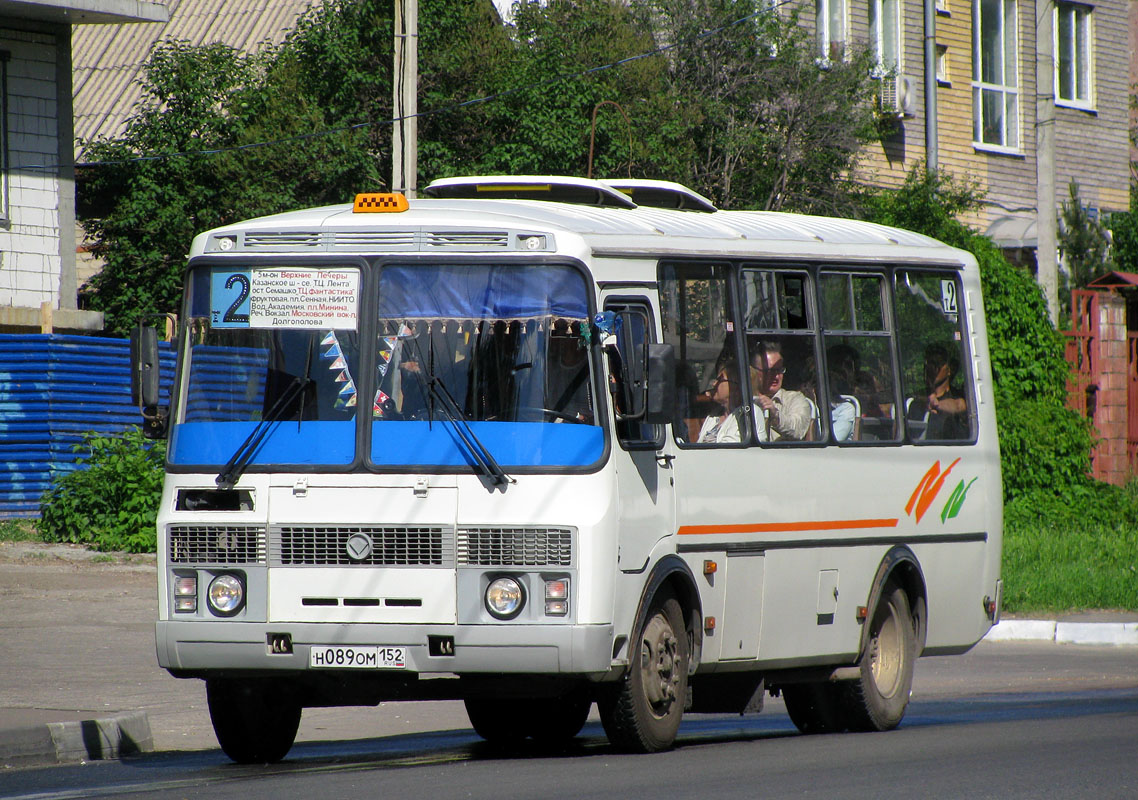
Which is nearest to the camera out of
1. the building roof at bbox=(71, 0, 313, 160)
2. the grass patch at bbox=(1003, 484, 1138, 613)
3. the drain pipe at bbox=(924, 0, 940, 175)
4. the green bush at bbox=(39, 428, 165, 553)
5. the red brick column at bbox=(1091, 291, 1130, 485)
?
the grass patch at bbox=(1003, 484, 1138, 613)

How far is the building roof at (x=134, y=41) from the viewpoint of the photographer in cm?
3656

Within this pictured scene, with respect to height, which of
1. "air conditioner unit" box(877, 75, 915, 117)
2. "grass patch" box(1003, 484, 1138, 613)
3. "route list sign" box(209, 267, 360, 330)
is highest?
"air conditioner unit" box(877, 75, 915, 117)

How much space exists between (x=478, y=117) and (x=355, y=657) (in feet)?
62.5

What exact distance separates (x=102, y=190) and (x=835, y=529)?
897 inches

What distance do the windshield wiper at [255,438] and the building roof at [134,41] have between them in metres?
27.6

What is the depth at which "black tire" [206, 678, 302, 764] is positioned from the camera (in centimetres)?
881

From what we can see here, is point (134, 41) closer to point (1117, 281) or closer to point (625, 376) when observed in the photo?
point (1117, 281)

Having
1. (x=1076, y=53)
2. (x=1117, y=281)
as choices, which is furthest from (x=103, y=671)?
(x=1076, y=53)

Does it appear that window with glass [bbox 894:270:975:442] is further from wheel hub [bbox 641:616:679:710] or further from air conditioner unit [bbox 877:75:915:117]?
air conditioner unit [bbox 877:75:915:117]

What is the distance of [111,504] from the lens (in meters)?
18.7

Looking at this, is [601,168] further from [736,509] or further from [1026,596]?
[736,509]

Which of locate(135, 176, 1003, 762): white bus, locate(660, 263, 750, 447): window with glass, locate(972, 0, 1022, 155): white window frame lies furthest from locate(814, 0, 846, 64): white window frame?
locate(135, 176, 1003, 762): white bus

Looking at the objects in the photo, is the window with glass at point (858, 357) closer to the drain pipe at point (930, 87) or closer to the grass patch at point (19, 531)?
the grass patch at point (19, 531)

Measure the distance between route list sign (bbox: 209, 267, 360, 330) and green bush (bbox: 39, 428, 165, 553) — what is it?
9.92m
